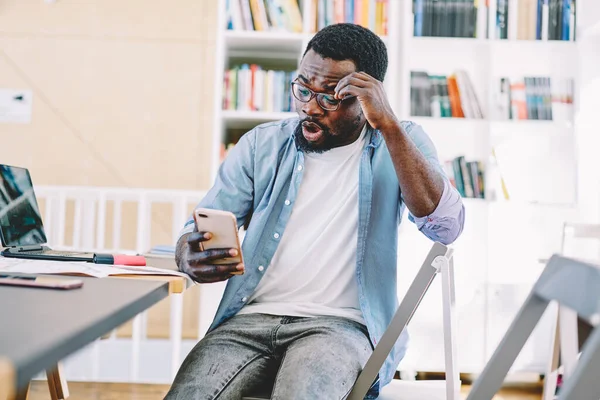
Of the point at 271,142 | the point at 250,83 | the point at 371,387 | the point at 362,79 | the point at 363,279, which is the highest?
the point at 250,83

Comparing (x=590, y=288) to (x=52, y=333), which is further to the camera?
(x=590, y=288)

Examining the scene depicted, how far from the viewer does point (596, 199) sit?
118 inches

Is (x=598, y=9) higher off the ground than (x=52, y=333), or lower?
higher

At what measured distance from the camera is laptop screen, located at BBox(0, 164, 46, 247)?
53.7 inches

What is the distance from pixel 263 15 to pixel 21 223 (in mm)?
1800

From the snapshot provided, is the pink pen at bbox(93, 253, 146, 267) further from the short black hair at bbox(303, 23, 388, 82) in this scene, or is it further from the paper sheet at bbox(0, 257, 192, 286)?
the short black hair at bbox(303, 23, 388, 82)

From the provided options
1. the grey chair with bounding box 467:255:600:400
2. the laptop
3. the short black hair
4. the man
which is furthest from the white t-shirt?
the grey chair with bounding box 467:255:600:400

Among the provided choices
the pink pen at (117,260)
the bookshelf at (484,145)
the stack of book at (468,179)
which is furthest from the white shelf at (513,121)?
the pink pen at (117,260)

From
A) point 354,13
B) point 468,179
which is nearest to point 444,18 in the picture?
point 354,13

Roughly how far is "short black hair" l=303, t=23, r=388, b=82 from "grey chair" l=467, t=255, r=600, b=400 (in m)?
0.85

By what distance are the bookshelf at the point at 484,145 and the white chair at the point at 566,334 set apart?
267mm

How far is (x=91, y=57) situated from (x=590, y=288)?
3161 millimetres

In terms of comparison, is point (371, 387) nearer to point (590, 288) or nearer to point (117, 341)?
point (590, 288)

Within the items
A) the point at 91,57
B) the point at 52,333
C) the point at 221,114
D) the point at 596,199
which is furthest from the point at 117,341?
the point at 52,333
